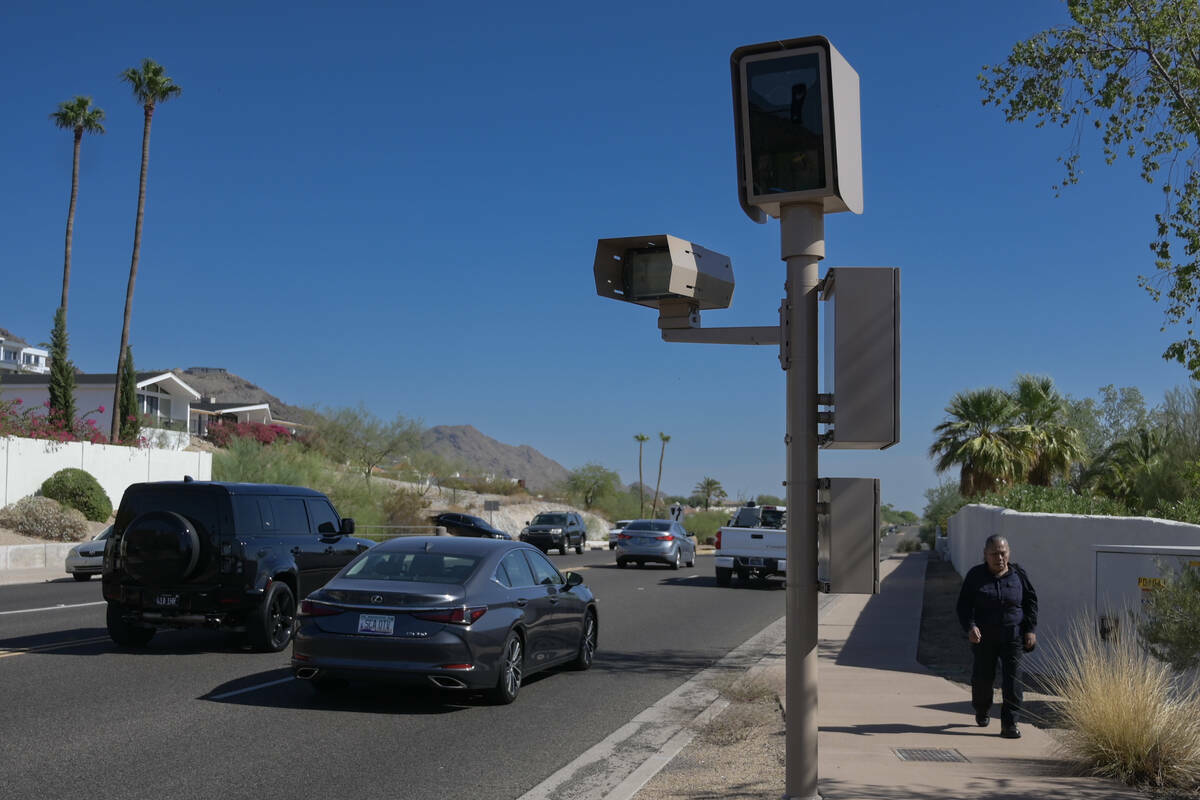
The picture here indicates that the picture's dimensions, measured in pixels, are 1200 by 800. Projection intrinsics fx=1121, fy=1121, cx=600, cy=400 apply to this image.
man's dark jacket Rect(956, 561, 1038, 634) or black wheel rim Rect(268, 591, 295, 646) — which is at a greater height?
man's dark jacket Rect(956, 561, 1038, 634)

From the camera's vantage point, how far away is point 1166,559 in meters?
9.72

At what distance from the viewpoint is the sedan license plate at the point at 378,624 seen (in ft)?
31.7

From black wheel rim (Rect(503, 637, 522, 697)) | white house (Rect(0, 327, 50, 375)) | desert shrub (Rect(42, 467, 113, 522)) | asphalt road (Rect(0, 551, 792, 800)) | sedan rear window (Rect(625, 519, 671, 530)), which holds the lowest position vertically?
asphalt road (Rect(0, 551, 792, 800))

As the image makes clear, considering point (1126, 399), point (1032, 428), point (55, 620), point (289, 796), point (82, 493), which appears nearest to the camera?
point (289, 796)

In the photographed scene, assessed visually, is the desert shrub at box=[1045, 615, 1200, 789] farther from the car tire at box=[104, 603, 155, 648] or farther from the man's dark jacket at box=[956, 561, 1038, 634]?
the car tire at box=[104, 603, 155, 648]

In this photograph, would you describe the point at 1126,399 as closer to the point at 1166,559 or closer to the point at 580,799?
the point at 1166,559

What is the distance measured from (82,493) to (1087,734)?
3168 cm

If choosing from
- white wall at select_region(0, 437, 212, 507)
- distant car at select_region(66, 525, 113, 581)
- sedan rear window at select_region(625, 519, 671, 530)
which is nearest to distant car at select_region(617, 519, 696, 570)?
sedan rear window at select_region(625, 519, 671, 530)

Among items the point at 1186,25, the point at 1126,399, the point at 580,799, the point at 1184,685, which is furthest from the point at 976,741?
the point at 1126,399

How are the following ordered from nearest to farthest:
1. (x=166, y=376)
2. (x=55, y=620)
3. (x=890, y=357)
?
(x=890, y=357), (x=55, y=620), (x=166, y=376)

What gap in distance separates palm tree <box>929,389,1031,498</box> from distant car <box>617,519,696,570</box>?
9986 mm

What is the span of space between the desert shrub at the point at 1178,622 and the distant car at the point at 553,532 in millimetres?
35887

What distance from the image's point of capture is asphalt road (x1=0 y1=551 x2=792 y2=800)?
7285mm

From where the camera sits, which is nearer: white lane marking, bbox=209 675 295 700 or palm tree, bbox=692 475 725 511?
white lane marking, bbox=209 675 295 700
